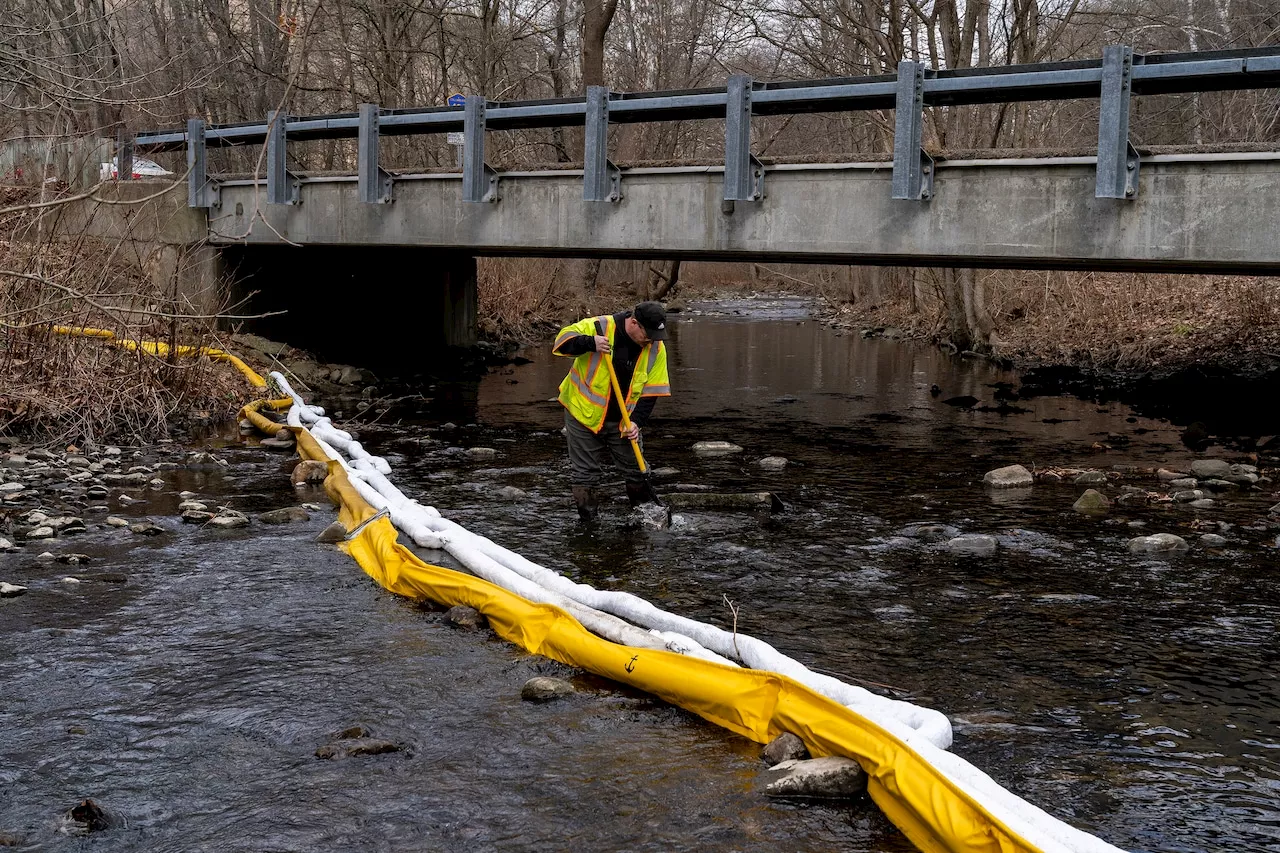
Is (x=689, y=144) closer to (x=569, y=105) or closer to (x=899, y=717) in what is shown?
(x=569, y=105)

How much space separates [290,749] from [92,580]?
2.93 metres

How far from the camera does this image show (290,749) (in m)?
4.71

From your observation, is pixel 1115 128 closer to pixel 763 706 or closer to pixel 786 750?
pixel 763 706

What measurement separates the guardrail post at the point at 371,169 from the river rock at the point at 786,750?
39.2ft

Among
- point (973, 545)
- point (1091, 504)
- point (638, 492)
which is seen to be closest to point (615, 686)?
point (638, 492)

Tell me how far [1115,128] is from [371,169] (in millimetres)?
8815

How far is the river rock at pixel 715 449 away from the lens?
41.0 feet

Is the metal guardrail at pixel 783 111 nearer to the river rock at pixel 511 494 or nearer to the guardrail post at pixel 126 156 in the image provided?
the guardrail post at pixel 126 156

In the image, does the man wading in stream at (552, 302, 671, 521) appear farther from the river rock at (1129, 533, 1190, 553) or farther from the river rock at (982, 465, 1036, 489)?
the river rock at (982, 465, 1036, 489)

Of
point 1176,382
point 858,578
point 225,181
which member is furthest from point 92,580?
point 1176,382

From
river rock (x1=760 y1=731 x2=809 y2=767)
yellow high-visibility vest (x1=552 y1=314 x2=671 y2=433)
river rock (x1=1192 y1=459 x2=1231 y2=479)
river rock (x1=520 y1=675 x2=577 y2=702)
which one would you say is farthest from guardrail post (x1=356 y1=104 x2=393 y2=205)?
river rock (x1=760 y1=731 x2=809 y2=767)

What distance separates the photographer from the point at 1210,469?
36.0 feet

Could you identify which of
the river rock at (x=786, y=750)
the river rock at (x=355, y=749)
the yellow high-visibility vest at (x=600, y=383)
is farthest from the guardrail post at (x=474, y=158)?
the river rock at (x=786, y=750)

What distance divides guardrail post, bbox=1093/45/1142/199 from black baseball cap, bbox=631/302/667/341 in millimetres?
4387
